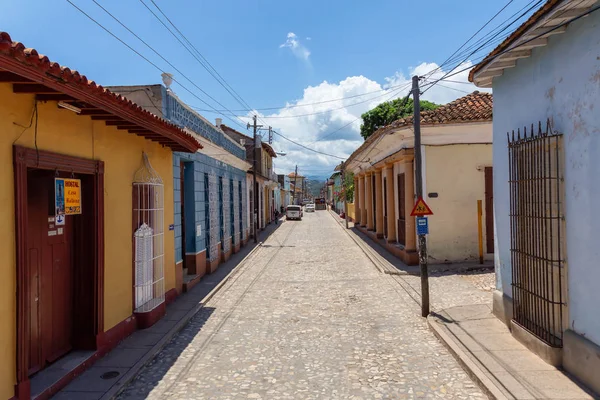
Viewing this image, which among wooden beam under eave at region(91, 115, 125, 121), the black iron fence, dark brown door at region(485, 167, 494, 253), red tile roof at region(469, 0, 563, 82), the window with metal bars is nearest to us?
red tile roof at region(469, 0, 563, 82)

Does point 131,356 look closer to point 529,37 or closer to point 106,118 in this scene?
point 106,118

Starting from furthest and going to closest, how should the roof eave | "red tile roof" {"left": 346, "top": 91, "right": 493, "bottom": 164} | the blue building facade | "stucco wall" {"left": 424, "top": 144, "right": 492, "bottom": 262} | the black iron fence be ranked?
1. "stucco wall" {"left": 424, "top": 144, "right": 492, "bottom": 262}
2. "red tile roof" {"left": 346, "top": 91, "right": 493, "bottom": 164}
3. the blue building facade
4. the black iron fence
5. the roof eave

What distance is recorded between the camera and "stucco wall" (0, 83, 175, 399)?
143 inches

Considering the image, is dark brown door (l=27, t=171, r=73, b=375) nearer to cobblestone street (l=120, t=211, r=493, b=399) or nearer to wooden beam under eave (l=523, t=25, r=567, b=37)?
cobblestone street (l=120, t=211, r=493, b=399)

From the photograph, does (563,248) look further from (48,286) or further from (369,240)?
(369,240)

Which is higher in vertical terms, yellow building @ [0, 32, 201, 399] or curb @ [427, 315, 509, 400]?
yellow building @ [0, 32, 201, 399]

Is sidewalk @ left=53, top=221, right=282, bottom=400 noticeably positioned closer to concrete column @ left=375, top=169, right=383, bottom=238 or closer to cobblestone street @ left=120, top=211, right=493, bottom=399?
cobblestone street @ left=120, top=211, right=493, bottom=399

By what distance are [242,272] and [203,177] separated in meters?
3.00

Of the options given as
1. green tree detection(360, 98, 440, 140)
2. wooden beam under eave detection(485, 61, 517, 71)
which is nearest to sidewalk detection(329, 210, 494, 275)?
wooden beam under eave detection(485, 61, 517, 71)

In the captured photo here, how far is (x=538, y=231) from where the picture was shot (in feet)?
16.7

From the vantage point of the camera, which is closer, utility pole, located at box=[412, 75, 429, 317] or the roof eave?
the roof eave

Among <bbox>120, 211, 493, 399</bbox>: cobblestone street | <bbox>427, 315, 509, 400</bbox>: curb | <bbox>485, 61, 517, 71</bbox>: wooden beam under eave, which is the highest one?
<bbox>485, 61, 517, 71</bbox>: wooden beam under eave

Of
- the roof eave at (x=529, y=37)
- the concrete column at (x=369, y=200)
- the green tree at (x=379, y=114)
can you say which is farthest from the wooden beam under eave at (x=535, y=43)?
the green tree at (x=379, y=114)

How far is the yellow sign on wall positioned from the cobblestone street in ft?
6.92
